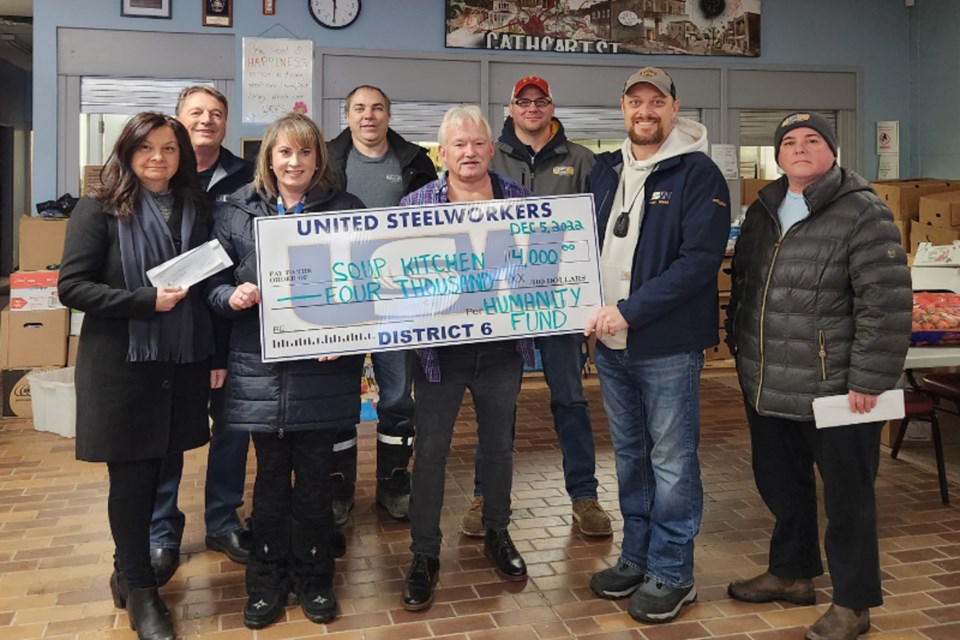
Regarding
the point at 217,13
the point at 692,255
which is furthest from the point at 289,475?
the point at 217,13

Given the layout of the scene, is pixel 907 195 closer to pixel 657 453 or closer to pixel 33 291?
pixel 657 453

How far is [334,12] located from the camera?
6.87 metres

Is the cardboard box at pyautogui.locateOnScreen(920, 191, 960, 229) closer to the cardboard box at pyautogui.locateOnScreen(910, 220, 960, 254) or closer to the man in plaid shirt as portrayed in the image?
the cardboard box at pyautogui.locateOnScreen(910, 220, 960, 254)

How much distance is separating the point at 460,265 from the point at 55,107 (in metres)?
4.95

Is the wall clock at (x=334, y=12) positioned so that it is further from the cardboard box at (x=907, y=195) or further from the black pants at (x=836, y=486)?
the black pants at (x=836, y=486)

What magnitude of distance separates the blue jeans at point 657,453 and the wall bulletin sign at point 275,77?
464 cm

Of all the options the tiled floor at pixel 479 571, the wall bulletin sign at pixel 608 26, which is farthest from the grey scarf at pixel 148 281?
the wall bulletin sign at pixel 608 26

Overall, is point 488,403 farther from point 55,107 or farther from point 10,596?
point 55,107

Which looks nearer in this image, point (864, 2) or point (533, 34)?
point (533, 34)

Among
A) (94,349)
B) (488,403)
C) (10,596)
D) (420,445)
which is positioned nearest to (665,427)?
(488,403)

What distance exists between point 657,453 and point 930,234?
4655 millimetres

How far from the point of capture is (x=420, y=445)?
9.60 ft

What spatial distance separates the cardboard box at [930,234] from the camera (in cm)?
622

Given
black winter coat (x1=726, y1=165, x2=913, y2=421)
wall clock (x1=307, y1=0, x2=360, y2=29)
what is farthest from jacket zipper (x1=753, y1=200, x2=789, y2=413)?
wall clock (x1=307, y1=0, x2=360, y2=29)
